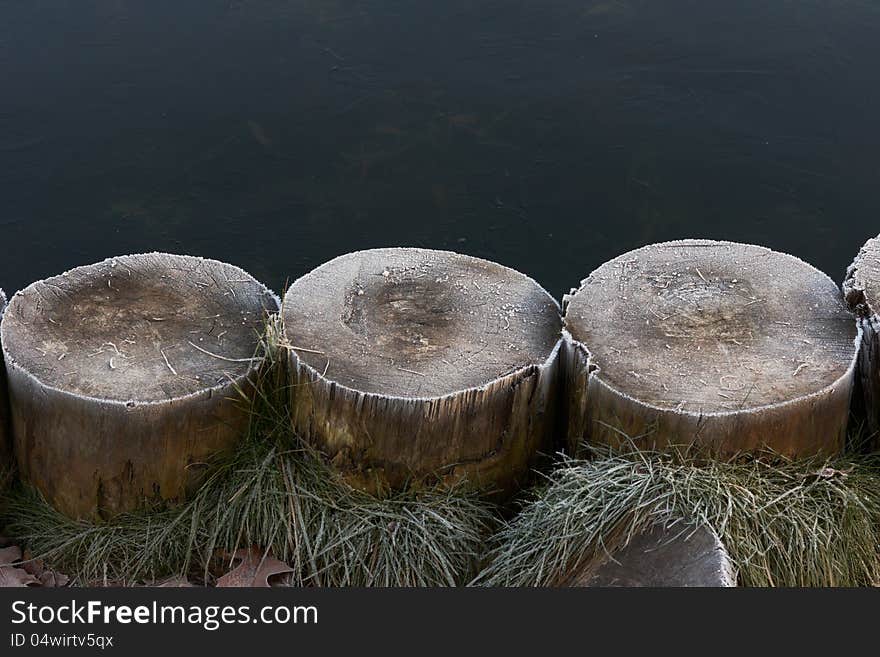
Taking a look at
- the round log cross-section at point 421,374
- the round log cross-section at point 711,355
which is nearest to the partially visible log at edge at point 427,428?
the round log cross-section at point 421,374

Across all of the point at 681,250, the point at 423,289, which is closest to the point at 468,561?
the point at 423,289

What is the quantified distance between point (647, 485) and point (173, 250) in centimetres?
257

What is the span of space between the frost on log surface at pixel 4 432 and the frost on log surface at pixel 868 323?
223 cm

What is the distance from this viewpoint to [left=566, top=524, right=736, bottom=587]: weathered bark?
2.62 metres

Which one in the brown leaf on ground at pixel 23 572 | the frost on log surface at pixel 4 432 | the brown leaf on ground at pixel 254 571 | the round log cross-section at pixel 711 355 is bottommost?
the brown leaf on ground at pixel 23 572

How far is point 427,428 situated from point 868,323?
1.15 metres

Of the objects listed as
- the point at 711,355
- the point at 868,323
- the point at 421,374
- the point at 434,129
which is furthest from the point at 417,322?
the point at 434,129

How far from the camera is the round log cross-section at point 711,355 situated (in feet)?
9.20

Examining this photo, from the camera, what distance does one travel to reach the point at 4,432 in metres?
3.26

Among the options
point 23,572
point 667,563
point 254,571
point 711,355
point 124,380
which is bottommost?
point 23,572

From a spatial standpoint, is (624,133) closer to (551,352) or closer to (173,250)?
(173,250)

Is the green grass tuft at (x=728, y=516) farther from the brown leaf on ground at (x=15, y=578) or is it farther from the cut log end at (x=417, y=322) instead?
the brown leaf on ground at (x=15, y=578)

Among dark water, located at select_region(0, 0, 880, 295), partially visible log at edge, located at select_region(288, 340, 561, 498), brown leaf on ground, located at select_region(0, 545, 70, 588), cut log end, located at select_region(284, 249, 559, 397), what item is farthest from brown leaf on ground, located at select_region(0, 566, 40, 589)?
dark water, located at select_region(0, 0, 880, 295)

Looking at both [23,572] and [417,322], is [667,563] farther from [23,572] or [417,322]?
[23,572]
